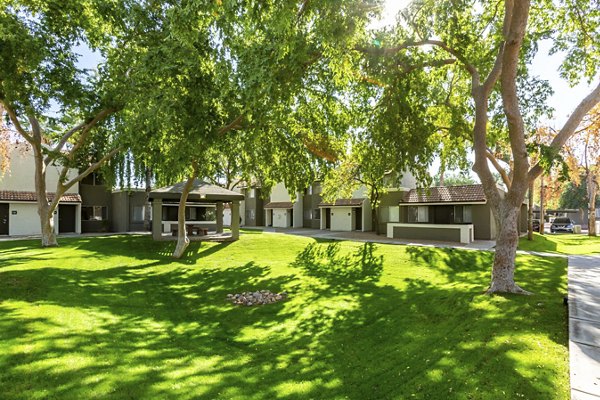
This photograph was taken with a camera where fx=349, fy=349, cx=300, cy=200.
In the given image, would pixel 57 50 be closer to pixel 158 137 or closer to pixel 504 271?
pixel 158 137

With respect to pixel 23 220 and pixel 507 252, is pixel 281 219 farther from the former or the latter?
pixel 507 252

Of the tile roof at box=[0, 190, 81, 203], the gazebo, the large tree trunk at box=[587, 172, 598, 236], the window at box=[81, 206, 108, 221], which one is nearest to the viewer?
the gazebo

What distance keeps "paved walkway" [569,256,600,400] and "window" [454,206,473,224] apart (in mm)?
16350

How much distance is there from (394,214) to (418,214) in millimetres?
2246

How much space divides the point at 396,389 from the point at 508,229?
5829mm

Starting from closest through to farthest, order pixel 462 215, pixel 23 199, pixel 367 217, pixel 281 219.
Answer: pixel 462 215 → pixel 23 199 → pixel 367 217 → pixel 281 219

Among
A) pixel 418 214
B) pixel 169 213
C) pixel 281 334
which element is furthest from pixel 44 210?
pixel 418 214

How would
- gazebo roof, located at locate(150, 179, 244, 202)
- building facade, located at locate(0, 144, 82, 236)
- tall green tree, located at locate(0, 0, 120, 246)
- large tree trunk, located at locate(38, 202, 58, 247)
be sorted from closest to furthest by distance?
tall green tree, located at locate(0, 0, 120, 246) → large tree trunk, located at locate(38, 202, 58, 247) → gazebo roof, located at locate(150, 179, 244, 202) → building facade, located at locate(0, 144, 82, 236)

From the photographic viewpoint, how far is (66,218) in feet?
105

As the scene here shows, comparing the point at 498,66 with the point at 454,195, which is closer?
the point at 498,66

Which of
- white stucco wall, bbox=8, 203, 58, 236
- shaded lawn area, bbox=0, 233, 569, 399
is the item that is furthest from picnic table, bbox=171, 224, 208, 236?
white stucco wall, bbox=8, 203, 58, 236

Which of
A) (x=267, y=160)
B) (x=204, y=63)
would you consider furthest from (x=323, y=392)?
(x=267, y=160)

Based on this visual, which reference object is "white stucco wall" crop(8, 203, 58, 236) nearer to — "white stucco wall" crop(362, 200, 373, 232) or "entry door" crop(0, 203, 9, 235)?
"entry door" crop(0, 203, 9, 235)

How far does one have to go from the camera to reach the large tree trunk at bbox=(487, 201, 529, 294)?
8977mm
